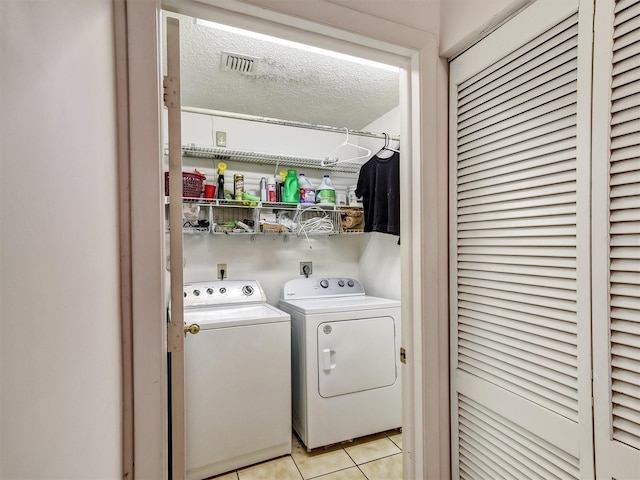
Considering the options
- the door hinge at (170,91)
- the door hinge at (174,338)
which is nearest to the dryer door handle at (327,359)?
the door hinge at (174,338)

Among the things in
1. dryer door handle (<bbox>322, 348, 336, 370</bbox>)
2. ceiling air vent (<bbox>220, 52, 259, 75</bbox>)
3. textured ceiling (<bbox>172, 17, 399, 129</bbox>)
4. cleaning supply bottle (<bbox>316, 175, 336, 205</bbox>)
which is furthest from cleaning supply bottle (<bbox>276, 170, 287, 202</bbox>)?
dryer door handle (<bbox>322, 348, 336, 370</bbox>)

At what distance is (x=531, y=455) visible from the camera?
3.19 feet

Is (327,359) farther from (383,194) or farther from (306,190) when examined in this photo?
(306,190)

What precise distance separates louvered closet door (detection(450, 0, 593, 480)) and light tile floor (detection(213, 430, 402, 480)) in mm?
991

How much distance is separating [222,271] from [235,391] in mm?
993

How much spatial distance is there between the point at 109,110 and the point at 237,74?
5.18 ft

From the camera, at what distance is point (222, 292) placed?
2506mm

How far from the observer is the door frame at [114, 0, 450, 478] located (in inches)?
34.4

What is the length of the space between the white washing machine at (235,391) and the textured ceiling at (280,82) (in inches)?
62.5

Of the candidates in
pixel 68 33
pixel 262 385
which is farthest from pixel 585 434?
pixel 262 385

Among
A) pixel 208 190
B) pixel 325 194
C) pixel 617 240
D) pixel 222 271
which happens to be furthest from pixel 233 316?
pixel 617 240

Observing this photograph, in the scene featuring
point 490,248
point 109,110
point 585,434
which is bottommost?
point 585,434

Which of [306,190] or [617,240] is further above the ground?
[306,190]

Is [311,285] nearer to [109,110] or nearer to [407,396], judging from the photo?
[407,396]
